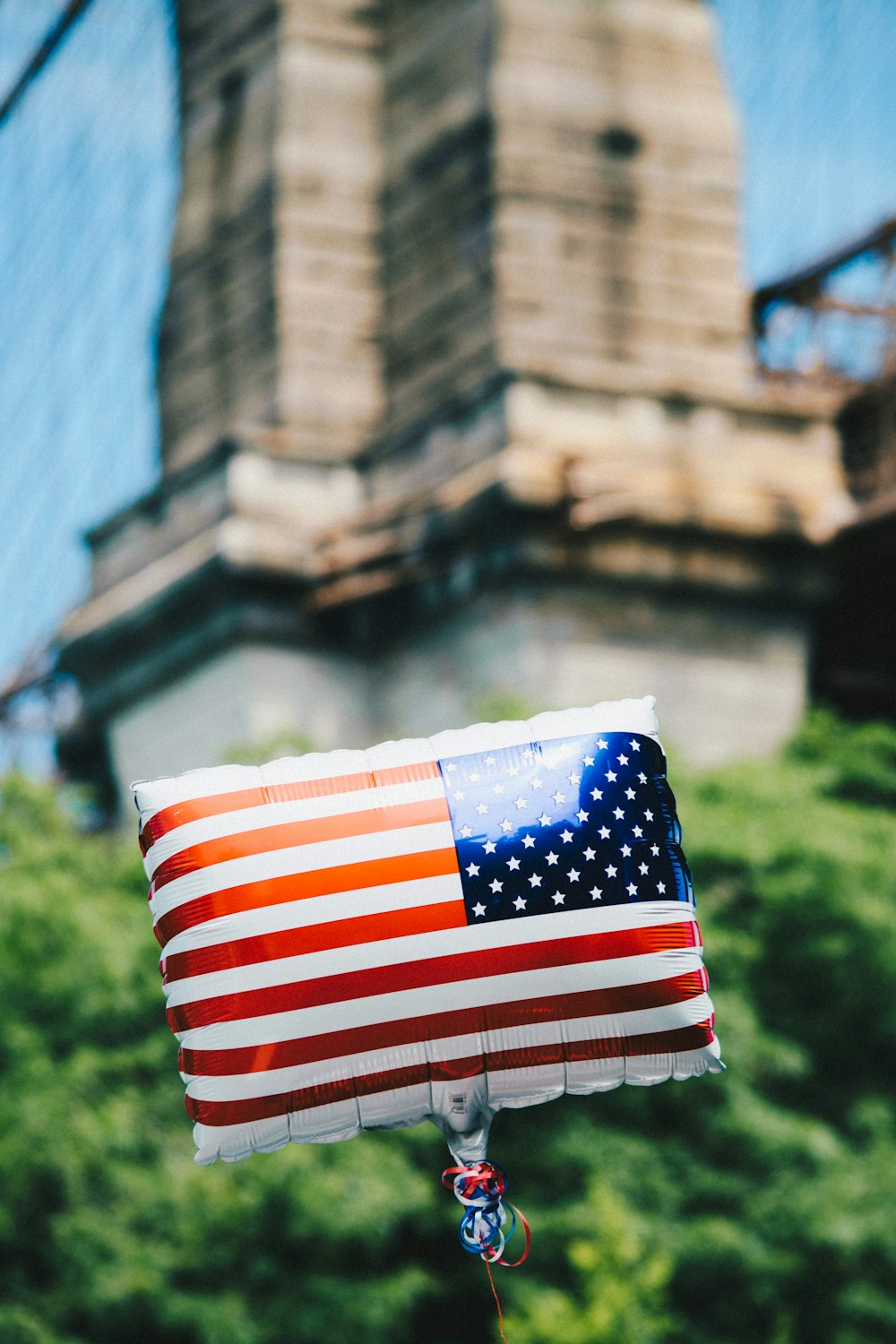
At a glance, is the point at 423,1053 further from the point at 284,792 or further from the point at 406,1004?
the point at 284,792

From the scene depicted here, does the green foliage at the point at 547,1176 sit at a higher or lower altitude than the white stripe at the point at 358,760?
lower

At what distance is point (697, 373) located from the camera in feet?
77.4

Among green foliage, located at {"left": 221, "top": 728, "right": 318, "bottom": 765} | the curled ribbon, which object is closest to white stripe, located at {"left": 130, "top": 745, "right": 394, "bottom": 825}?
the curled ribbon

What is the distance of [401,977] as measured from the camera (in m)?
7.55

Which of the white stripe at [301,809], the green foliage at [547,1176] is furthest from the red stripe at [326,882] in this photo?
the green foliage at [547,1176]

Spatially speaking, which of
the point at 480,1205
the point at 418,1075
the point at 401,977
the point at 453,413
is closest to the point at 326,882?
the point at 401,977

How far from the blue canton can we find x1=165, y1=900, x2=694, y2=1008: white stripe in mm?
42

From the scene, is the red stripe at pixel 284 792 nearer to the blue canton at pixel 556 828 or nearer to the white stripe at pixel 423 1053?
the blue canton at pixel 556 828

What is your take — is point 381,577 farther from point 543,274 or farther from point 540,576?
point 543,274

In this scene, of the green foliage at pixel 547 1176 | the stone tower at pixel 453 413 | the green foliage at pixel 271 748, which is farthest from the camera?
the stone tower at pixel 453 413

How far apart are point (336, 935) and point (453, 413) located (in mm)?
15694

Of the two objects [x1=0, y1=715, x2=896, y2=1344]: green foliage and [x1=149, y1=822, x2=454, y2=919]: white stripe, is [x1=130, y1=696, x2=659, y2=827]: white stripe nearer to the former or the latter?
[x1=149, y1=822, x2=454, y2=919]: white stripe

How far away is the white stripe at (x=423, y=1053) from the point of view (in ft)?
24.7

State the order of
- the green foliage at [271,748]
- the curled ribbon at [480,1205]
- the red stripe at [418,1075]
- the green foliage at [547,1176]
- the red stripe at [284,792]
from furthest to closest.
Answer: the green foliage at [271,748]
the green foliage at [547,1176]
the red stripe at [284,792]
the curled ribbon at [480,1205]
the red stripe at [418,1075]
